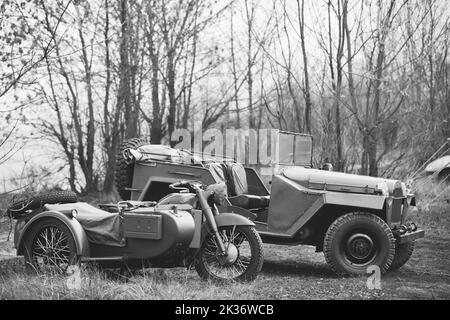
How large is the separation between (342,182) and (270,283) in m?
1.36

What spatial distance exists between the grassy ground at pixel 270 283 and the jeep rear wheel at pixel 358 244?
0.19m

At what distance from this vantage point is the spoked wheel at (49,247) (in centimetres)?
628

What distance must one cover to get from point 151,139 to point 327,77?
13.3 feet

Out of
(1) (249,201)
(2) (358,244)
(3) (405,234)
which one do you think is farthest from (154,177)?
(3) (405,234)

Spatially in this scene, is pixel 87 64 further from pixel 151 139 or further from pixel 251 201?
pixel 251 201

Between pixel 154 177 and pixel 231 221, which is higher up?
pixel 154 177

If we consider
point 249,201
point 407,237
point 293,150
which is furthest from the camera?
point 293,150

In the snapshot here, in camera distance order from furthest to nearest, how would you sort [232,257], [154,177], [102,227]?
[154,177] < [102,227] < [232,257]

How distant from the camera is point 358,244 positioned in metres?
7.02

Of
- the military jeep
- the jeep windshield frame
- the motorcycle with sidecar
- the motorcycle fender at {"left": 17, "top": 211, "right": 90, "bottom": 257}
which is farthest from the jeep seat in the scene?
the motorcycle fender at {"left": 17, "top": 211, "right": 90, "bottom": 257}

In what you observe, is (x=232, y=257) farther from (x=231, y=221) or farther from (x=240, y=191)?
(x=240, y=191)

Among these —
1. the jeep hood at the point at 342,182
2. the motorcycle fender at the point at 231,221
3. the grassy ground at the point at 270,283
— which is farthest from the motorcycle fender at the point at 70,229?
the jeep hood at the point at 342,182
